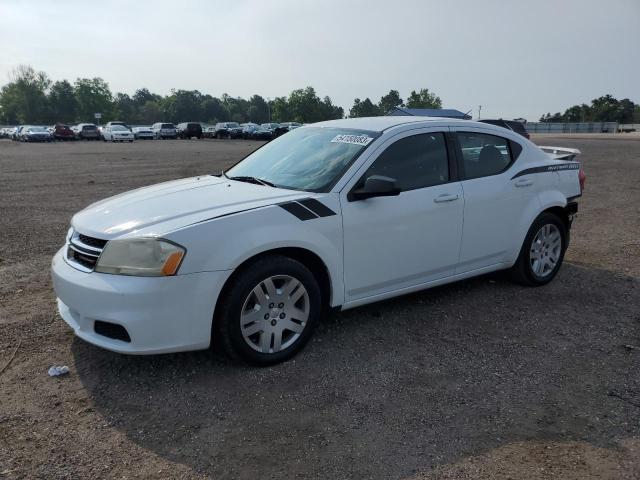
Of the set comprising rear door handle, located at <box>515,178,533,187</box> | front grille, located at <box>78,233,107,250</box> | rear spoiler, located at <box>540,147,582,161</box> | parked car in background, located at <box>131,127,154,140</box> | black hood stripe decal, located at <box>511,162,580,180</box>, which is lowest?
parked car in background, located at <box>131,127,154,140</box>

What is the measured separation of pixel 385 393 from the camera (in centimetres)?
336

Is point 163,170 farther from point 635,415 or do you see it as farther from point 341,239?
point 635,415

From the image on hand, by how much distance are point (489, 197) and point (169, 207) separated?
2.73m

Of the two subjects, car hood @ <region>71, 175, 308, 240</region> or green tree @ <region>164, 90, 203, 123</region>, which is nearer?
car hood @ <region>71, 175, 308, 240</region>

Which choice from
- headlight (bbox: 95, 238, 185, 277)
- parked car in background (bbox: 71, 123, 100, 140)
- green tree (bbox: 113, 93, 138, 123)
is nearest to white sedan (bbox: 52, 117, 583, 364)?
headlight (bbox: 95, 238, 185, 277)

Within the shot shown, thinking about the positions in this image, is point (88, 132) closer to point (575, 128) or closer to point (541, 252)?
point (541, 252)

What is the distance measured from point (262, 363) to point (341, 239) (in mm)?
1020

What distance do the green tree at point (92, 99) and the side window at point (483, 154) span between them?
114 metres

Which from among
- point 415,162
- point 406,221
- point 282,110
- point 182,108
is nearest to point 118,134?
point 415,162

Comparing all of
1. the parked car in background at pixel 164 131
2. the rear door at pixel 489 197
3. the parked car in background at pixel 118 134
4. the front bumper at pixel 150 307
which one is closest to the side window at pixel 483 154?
the rear door at pixel 489 197

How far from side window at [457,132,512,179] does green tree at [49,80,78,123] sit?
117579 mm

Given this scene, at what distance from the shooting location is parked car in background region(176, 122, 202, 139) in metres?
52.9

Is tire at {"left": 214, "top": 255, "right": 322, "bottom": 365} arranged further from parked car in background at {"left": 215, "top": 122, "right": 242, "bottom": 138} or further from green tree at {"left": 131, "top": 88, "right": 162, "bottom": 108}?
green tree at {"left": 131, "top": 88, "right": 162, "bottom": 108}

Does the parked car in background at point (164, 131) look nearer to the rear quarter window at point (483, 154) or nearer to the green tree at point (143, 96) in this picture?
the rear quarter window at point (483, 154)
